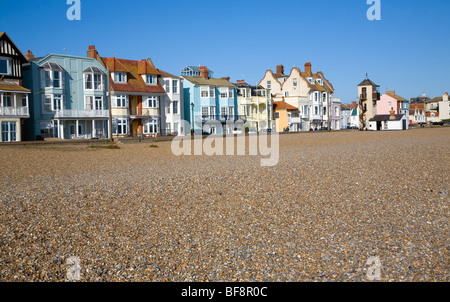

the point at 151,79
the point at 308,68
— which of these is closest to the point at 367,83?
the point at 308,68

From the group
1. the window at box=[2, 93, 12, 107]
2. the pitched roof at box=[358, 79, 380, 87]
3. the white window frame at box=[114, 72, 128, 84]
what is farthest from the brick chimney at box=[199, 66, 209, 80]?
the pitched roof at box=[358, 79, 380, 87]

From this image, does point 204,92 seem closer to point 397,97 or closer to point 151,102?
point 151,102

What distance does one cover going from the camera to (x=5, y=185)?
12625mm

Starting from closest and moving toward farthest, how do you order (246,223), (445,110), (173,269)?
(173,269)
(246,223)
(445,110)

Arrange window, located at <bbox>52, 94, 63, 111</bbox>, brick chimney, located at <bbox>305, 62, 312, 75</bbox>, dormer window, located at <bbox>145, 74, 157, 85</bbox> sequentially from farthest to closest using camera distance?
brick chimney, located at <bbox>305, 62, 312, 75</bbox> < dormer window, located at <bbox>145, 74, 157, 85</bbox> < window, located at <bbox>52, 94, 63, 111</bbox>

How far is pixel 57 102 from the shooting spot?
A: 43.5m

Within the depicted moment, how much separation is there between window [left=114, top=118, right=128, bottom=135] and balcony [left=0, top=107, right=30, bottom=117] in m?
10.3

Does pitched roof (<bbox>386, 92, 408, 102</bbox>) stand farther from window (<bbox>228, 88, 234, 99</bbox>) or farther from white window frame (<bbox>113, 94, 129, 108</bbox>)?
white window frame (<bbox>113, 94, 129, 108</bbox>)

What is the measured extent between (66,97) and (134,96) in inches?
327

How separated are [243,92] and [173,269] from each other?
6053cm

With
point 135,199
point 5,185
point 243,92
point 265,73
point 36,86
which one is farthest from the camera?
point 265,73

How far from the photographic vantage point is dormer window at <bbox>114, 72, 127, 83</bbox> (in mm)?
48562
